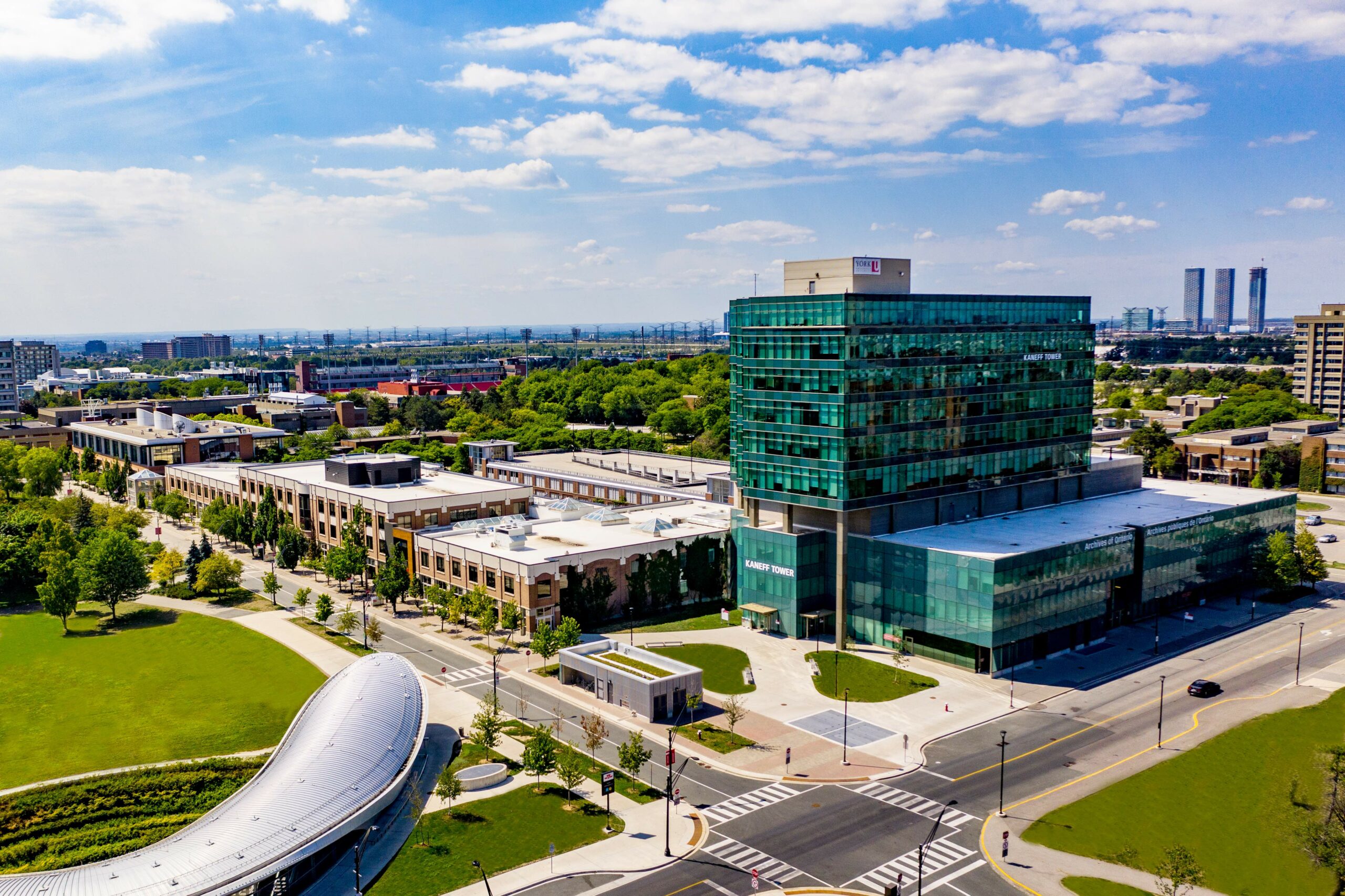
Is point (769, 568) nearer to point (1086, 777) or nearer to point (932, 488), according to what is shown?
point (932, 488)

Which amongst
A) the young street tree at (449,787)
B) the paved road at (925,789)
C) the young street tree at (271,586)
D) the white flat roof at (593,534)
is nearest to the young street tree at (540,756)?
the young street tree at (449,787)

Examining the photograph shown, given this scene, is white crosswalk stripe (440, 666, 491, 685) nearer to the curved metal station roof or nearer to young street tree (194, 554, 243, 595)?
the curved metal station roof

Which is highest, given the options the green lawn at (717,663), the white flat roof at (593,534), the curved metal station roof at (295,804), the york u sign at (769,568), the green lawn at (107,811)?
the white flat roof at (593,534)

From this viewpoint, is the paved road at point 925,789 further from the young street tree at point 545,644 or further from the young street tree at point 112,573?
the young street tree at point 112,573

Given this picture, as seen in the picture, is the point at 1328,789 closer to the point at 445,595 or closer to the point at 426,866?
the point at 426,866

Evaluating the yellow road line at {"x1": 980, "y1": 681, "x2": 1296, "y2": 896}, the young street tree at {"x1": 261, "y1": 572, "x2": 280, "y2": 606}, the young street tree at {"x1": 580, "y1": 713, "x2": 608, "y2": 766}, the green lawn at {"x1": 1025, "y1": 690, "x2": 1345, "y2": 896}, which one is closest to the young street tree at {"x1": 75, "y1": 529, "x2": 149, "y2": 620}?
the young street tree at {"x1": 261, "y1": 572, "x2": 280, "y2": 606}

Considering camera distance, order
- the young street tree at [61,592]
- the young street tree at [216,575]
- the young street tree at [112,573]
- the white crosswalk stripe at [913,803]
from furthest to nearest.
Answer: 1. the young street tree at [216,575]
2. the young street tree at [112,573]
3. the young street tree at [61,592]
4. the white crosswalk stripe at [913,803]
